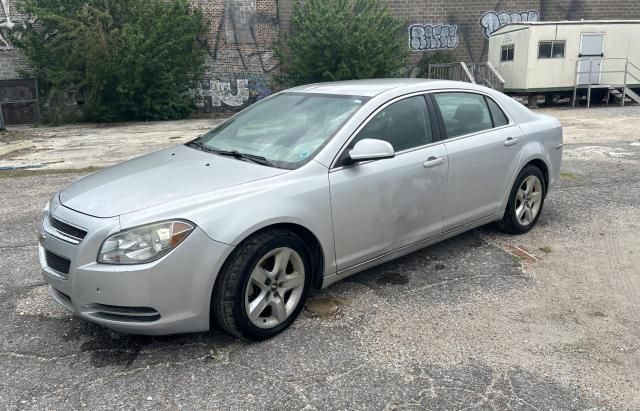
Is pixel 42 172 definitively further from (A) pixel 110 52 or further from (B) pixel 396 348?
(A) pixel 110 52

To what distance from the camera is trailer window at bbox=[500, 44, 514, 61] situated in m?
21.5

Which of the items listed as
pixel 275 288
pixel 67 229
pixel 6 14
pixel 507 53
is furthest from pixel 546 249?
pixel 6 14

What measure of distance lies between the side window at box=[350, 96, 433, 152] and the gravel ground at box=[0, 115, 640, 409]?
3.52ft

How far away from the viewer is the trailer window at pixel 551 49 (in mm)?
20234

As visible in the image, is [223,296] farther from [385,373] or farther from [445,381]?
[445,381]

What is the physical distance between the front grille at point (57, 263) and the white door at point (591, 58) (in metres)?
21.8

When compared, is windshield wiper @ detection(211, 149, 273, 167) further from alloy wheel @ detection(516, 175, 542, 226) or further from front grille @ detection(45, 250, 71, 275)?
alloy wheel @ detection(516, 175, 542, 226)

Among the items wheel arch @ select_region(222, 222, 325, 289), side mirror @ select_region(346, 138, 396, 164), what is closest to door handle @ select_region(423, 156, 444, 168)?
side mirror @ select_region(346, 138, 396, 164)

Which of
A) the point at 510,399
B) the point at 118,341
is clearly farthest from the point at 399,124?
the point at 118,341

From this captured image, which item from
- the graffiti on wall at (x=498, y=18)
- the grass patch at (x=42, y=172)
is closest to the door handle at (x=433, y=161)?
the grass patch at (x=42, y=172)

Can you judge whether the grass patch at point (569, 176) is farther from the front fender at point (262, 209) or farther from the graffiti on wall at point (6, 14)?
the graffiti on wall at point (6, 14)

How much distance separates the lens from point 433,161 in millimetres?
3955

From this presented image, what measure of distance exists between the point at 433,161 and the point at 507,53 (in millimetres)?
20183

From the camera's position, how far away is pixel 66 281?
2.90 meters
